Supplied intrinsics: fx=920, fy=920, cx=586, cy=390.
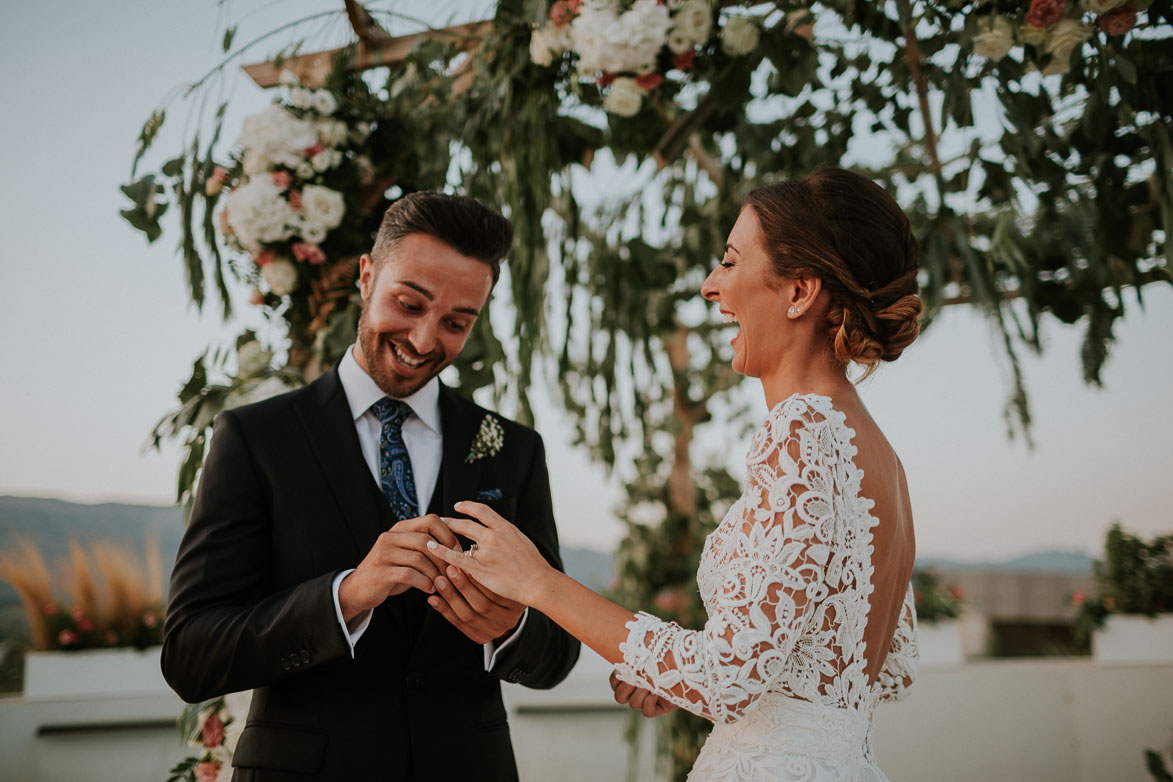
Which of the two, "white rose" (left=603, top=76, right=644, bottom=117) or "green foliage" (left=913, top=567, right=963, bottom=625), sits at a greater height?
"white rose" (left=603, top=76, right=644, bottom=117)

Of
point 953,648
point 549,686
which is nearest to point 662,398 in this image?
point 953,648

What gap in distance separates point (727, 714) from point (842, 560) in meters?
0.31

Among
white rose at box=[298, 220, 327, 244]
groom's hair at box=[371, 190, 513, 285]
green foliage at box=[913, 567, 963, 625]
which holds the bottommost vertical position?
green foliage at box=[913, 567, 963, 625]

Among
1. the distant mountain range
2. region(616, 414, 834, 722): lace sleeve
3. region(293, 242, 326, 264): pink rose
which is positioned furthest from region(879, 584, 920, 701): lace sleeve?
the distant mountain range

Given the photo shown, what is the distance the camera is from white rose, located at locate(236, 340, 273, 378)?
2.46 meters

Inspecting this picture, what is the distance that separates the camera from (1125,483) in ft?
18.4

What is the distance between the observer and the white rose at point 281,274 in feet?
8.43

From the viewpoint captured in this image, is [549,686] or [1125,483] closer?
[549,686]

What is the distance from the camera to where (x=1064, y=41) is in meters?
2.20

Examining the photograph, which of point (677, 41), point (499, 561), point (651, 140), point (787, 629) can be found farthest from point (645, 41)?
point (787, 629)

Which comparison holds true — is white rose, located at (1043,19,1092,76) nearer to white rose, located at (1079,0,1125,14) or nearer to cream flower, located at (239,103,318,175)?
white rose, located at (1079,0,1125,14)

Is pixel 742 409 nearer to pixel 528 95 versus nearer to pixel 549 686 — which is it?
pixel 528 95

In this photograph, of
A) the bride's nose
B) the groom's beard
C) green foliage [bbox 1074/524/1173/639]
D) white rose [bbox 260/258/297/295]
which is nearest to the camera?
the bride's nose

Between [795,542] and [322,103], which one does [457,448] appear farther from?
[322,103]
